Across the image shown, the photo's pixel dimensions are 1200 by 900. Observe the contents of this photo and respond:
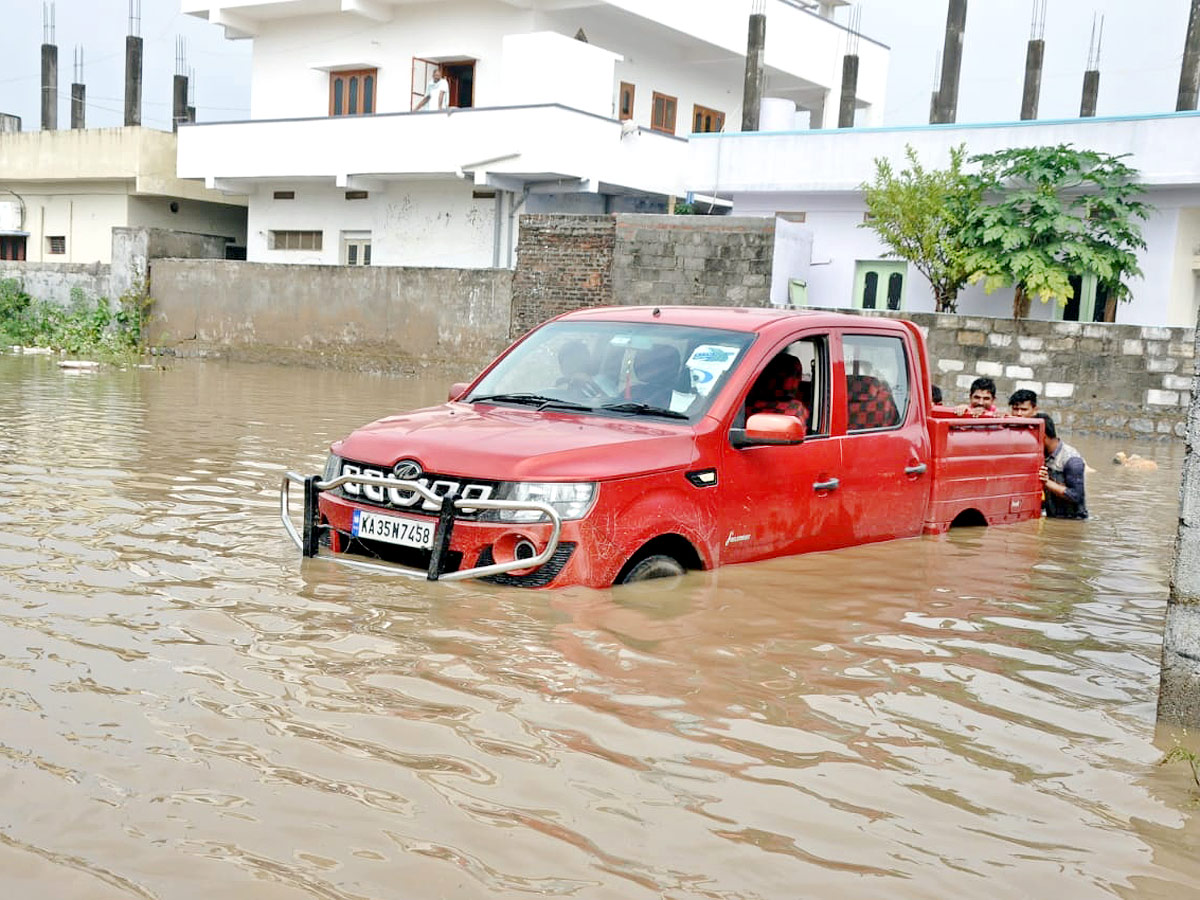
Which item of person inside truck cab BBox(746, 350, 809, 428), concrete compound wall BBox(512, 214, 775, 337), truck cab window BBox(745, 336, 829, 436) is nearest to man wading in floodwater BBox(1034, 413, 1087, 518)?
truck cab window BBox(745, 336, 829, 436)

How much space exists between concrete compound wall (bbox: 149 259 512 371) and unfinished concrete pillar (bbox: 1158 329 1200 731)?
20970 millimetres

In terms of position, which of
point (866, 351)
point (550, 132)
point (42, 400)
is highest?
point (550, 132)

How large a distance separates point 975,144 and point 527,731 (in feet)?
75.7

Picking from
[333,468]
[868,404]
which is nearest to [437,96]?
[868,404]

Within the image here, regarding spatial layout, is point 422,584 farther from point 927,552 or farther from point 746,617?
point 927,552

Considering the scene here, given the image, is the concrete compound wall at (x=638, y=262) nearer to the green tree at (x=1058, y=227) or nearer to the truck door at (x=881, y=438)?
the green tree at (x=1058, y=227)

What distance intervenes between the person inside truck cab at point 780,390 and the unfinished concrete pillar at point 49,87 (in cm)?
5050

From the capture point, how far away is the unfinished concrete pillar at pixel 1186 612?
4.72 meters

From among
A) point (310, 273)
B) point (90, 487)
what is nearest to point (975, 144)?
point (310, 273)

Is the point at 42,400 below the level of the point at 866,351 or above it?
below

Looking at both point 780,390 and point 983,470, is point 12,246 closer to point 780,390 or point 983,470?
point 983,470

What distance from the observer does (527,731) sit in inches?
180

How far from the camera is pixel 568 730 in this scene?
15.1ft

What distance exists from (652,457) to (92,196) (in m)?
35.9
